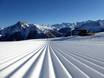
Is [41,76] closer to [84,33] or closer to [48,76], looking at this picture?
[48,76]

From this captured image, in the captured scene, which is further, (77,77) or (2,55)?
(2,55)

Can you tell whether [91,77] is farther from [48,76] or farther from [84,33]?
[84,33]

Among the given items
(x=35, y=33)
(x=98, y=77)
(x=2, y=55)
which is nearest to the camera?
(x=98, y=77)

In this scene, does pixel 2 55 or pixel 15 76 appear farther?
pixel 2 55

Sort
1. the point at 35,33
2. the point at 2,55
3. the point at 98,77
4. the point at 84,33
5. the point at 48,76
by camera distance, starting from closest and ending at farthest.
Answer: the point at 98,77 → the point at 48,76 → the point at 2,55 → the point at 84,33 → the point at 35,33

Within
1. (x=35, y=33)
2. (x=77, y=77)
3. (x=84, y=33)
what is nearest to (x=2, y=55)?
(x=77, y=77)

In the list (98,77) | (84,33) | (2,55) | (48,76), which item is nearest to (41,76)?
(48,76)

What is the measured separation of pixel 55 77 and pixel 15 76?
1524 millimetres

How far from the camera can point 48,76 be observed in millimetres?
7707

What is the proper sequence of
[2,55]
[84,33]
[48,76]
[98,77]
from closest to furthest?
[98,77]
[48,76]
[2,55]
[84,33]

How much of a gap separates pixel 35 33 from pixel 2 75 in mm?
189745

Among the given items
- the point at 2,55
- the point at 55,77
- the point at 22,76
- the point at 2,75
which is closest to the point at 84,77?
the point at 55,77

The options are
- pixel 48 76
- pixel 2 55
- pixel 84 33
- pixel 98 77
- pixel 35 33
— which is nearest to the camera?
pixel 98 77

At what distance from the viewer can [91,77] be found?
7.30 m
